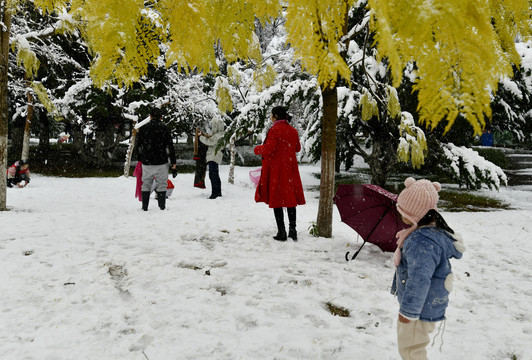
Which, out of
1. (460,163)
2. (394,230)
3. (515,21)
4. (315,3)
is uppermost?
(515,21)

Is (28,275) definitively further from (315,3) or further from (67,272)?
(315,3)

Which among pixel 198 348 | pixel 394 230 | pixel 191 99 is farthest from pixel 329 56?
pixel 191 99

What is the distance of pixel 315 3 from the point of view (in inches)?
70.7

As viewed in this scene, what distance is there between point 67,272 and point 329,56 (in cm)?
345

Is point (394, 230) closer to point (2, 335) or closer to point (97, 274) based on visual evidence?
point (97, 274)

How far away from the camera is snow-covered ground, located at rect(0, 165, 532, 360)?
2486 millimetres

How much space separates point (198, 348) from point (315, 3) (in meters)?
2.32

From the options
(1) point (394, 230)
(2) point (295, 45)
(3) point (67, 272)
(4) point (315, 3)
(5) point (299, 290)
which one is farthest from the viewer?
(1) point (394, 230)

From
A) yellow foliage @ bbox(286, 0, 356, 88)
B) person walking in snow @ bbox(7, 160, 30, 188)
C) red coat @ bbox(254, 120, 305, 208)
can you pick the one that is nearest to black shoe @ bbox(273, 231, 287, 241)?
red coat @ bbox(254, 120, 305, 208)

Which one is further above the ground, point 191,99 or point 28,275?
point 191,99

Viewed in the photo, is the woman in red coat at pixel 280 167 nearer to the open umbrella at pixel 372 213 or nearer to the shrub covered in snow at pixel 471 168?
the open umbrella at pixel 372 213

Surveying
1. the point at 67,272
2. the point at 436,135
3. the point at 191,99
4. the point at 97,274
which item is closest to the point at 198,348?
the point at 97,274

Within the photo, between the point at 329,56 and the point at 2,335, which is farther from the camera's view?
the point at 2,335

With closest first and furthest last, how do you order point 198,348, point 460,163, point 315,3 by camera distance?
point 315,3 < point 198,348 < point 460,163
